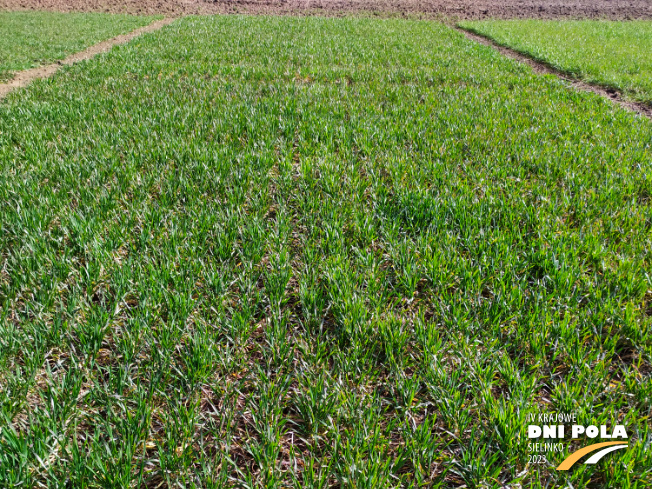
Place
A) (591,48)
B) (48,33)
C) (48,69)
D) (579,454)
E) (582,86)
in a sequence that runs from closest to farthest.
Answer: (579,454) → (582,86) → (48,69) → (591,48) → (48,33)

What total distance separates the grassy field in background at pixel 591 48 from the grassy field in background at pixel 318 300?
376 cm

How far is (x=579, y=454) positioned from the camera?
1.49 m

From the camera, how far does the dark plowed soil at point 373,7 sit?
20656mm

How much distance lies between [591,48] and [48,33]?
61.2 feet

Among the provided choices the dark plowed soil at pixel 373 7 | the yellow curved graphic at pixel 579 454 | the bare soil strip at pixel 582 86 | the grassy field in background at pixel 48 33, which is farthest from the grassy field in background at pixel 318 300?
the dark plowed soil at pixel 373 7

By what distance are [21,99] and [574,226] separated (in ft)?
26.9

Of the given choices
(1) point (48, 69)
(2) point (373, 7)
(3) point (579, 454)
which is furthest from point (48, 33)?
(3) point (579, 454)

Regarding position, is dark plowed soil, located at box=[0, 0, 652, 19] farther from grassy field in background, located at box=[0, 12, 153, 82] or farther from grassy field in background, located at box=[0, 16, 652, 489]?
grassy field in background, located at box=[0, 16, 652, 489]

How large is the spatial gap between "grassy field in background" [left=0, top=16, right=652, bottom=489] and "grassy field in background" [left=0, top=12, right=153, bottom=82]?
7.53 m

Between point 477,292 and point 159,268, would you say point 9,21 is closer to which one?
point 159,268

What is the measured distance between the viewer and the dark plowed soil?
2066cm

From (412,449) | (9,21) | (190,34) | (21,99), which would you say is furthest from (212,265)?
(9,21)

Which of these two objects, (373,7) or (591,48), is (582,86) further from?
(373,7)

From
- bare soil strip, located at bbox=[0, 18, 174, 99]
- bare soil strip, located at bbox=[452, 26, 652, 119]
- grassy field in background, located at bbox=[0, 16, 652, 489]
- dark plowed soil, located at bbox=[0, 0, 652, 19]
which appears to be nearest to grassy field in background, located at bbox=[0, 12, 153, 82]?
bare soil strip, located at bbox=[0, 18, 174, 99]
